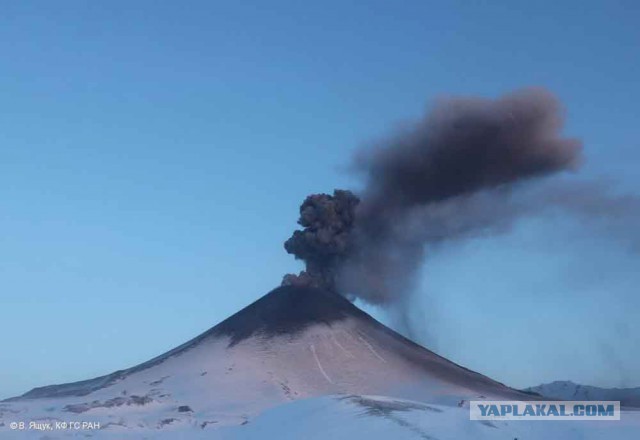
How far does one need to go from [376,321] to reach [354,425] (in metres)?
72.4

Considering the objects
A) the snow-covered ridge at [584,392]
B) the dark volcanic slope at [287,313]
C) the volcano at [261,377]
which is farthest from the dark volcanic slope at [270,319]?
the snow-covered ridge at [584,392]

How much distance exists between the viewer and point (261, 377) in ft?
294

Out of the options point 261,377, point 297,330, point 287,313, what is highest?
point 287,313

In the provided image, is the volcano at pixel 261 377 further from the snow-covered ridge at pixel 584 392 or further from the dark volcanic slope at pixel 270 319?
the snow-covered ridge at pixel 584 392

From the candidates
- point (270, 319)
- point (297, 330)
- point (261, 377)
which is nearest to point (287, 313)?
point (270, 319)

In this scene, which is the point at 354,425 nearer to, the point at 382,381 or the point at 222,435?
the point at 222,435

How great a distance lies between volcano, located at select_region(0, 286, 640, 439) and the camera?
75.1 metres

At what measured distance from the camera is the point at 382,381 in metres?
Result: 91.4

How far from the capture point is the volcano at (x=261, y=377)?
75056 mm

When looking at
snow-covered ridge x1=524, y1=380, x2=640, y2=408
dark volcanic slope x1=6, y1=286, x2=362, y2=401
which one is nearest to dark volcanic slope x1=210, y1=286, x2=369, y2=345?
dark volcanic slope x1=6, y1=286, x2=362, y2=401

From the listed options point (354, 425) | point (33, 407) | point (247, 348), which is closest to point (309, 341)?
point (247, 348)

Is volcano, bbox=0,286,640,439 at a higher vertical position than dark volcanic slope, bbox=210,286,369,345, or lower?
lower

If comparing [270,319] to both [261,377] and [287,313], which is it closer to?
[287,313]

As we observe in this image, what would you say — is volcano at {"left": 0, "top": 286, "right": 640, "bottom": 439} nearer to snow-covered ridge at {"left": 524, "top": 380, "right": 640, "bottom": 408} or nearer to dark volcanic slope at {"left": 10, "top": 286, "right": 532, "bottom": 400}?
dark volcanic slope at {"left": 10, "top": 286, "right": 532, "bottom": 400}
